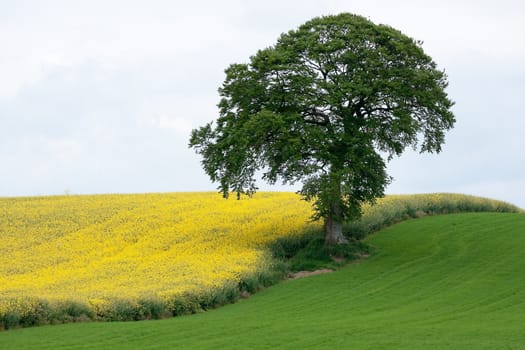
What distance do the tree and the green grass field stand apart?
5064mm

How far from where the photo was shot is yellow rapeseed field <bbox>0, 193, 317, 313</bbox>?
128 feet

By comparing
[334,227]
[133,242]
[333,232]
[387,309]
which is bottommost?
[387,309]

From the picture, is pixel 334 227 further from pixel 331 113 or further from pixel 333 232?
pixel 331 113

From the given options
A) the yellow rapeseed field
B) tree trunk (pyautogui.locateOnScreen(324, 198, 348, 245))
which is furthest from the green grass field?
the yellow rapeseed field

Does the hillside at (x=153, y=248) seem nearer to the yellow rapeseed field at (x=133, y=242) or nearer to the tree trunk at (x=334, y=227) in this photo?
the yellow rapeseed field at (x=133, y=242)

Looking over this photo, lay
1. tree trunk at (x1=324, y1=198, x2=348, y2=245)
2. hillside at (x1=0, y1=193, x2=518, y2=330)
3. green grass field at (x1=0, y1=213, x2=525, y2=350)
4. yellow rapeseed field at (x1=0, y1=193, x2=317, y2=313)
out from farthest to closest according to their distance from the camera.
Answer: tree trunk at (x1=324, y1=198, x2=348, y2=245) → yellow rapeseed field at (x1=0, y1=193, x2=317, y2=313) → hillside at (x1=0, y1=193, x2=518, y2=330) → green grass field at (x1=0, y1=213, x2=525, y2=350)

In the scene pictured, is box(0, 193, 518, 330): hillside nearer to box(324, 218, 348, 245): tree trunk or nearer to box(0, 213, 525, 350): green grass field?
box(324, 218, 348, 245): tree trunk

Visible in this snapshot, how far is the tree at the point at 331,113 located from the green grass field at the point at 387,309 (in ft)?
16.6

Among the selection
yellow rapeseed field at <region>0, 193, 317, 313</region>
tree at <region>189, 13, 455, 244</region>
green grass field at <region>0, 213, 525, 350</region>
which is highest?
tree at <region>189, 13, 455, 244</region>

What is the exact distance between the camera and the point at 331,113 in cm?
4666

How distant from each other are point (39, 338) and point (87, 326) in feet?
9.07

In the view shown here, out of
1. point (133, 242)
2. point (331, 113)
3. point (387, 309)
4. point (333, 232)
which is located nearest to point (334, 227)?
point (333, 232)

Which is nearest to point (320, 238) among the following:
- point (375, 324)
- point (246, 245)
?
point (246, 245)

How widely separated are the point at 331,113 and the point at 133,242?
50.8 ft
